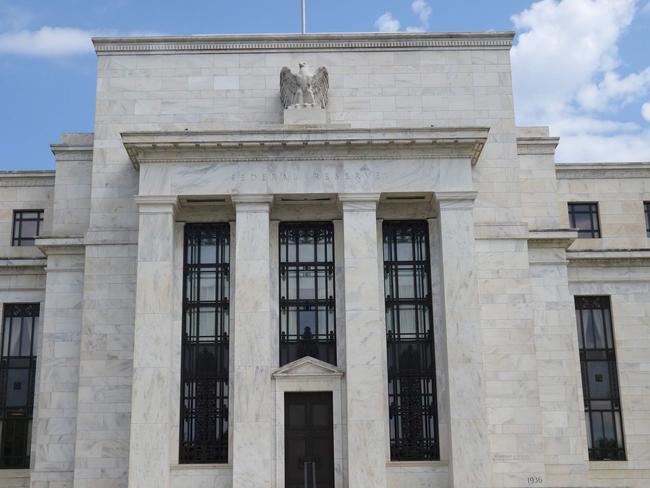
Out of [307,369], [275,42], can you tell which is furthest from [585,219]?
[275,42]

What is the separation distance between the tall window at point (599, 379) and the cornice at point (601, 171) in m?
5.19

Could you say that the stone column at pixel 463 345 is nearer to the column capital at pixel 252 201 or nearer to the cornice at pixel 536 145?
the cornice at pixel 536 145

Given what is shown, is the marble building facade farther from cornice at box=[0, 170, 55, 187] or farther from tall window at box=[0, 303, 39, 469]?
cornice at box=[0, 170, 55, 187]

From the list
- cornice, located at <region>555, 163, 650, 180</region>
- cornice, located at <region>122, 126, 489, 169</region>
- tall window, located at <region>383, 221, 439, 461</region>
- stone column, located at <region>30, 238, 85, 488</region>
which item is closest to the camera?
tall window, located at <region>383, 221, 439, 461</region>

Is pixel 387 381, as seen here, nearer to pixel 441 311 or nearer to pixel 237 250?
pixel 441 311

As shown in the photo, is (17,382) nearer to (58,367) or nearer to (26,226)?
(58,367)

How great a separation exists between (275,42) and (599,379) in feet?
59.8

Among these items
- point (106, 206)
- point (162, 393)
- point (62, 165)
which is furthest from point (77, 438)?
point (62, 165)

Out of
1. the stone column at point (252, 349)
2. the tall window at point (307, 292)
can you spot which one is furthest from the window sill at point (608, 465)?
the stone column at point (252, 349)

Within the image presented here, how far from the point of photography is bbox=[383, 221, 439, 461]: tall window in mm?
30953

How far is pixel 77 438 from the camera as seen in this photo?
30984 mm

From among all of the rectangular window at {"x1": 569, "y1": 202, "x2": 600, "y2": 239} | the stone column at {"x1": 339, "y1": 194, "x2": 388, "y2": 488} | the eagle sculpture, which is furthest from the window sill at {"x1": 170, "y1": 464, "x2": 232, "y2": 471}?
the rectangular window at {"x1": 569, "y1": 202, "x2": 600, "y2": 239}

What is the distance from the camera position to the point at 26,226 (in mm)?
37219

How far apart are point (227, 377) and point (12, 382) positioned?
389 inches
